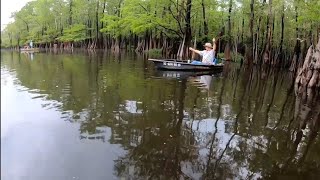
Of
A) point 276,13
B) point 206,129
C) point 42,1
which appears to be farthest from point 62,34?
point 206,129

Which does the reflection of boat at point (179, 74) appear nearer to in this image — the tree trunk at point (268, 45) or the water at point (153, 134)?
the water at point (153, 134)

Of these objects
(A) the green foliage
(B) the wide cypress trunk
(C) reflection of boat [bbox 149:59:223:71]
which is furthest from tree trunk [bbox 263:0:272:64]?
(B) the wide cypress trunk

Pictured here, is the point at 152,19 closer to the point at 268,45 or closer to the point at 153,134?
the point at 268,45

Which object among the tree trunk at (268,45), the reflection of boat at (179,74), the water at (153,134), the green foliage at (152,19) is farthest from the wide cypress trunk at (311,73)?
the tree trunk at (268,45)

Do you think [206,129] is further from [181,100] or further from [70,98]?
[70,98]

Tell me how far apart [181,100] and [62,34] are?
5237 cm

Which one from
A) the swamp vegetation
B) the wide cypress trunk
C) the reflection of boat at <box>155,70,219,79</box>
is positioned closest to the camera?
the wide cypress trunk

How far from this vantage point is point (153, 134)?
7461mm

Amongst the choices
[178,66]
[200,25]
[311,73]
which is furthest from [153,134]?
[200,25]

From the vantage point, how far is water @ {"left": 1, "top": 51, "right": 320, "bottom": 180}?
5719 mm

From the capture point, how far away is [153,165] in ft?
19.1

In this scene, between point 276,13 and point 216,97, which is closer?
point 216,97

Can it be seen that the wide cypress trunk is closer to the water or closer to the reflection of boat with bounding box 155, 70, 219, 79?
the water

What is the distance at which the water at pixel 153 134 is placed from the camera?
18.8ft
